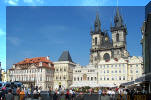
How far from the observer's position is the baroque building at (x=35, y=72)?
277 feet

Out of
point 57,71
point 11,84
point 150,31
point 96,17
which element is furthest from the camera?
point 96,17

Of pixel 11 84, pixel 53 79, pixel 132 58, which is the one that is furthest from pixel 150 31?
pixel 53 79

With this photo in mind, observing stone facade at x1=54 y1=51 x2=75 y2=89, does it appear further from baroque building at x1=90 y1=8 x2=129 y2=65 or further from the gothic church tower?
the gothic church tower

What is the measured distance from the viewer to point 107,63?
8156cm

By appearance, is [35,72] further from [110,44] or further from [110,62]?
[110,44]

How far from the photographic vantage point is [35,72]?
86312 mm

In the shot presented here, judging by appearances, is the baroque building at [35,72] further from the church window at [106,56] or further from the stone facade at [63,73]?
the church window at [106,56]

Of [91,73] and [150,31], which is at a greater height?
[150,31]

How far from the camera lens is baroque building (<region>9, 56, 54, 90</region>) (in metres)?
84.4

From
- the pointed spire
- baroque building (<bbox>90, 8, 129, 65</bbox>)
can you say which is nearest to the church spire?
baroque building (<bbox>90, 8, 129, 65</bbox>)

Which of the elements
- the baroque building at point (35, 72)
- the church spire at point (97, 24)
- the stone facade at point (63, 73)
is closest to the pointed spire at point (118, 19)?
the church spire at point (97, 24)

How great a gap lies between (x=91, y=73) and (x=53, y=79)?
1569 centimetres

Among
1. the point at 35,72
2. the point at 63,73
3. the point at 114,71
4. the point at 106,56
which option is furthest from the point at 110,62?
the point at 35,72

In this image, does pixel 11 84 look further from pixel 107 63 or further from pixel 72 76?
pixel 72 76
